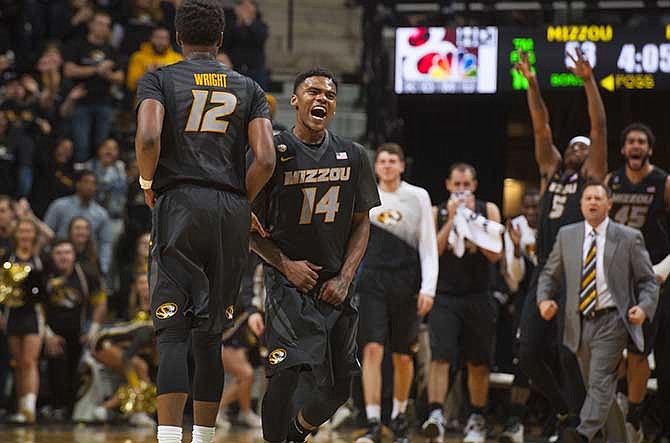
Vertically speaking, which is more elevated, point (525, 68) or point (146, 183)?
point (525, 68)

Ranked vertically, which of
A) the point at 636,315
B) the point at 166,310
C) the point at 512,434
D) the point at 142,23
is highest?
the point at 142,23

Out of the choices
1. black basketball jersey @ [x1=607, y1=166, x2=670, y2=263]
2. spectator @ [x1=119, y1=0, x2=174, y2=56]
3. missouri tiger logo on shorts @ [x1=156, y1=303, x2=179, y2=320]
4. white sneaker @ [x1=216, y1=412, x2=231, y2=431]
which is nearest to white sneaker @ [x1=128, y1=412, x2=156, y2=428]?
white sneaker @ [x1=216, y1=412, x2=231, y2=431]

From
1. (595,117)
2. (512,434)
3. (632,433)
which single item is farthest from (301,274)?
(512,434)

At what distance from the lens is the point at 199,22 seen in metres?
5.61

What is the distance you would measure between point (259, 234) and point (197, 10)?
1196mm

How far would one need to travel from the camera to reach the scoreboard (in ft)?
39.9

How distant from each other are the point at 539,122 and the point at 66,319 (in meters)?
4.90

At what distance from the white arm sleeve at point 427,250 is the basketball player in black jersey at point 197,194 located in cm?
364

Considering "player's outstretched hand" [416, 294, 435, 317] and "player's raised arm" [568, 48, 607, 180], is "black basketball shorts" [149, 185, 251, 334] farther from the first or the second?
"player's raised arm" [568, 48, 607, 180]

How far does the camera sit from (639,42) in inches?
480

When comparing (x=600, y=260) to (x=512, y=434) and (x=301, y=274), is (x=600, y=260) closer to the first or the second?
(x=512, y=434)

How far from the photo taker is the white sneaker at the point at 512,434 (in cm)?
987

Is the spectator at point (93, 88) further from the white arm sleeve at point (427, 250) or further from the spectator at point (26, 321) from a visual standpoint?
the white arm sleeve at point (427, 250)

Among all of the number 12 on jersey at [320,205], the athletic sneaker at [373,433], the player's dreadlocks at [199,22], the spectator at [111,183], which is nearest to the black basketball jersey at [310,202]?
the number 12 on jersey at [320,205]
